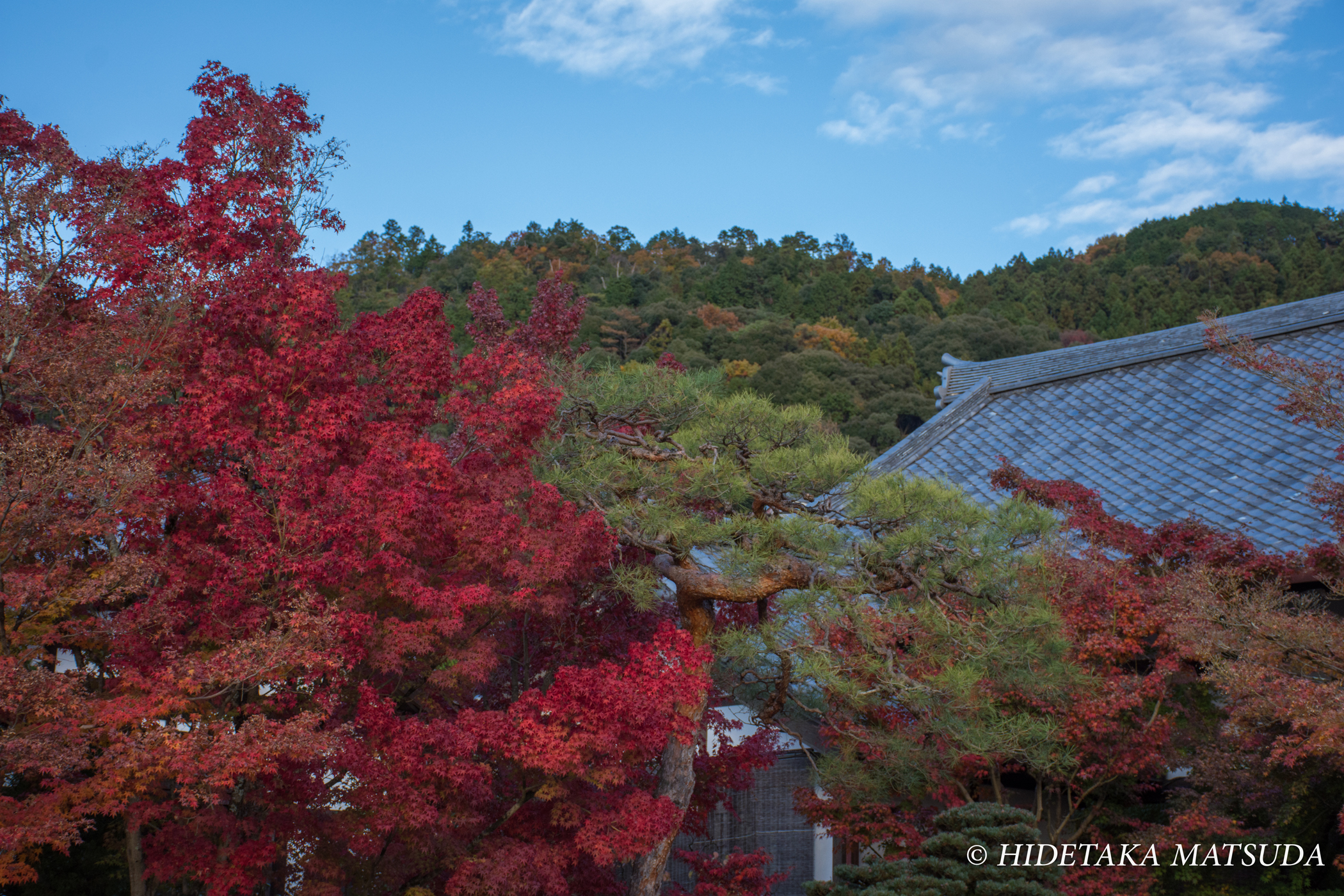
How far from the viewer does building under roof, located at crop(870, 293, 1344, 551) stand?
918 cm

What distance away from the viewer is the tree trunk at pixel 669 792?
677 cm

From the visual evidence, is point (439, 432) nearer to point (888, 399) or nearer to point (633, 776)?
point (633, 776)

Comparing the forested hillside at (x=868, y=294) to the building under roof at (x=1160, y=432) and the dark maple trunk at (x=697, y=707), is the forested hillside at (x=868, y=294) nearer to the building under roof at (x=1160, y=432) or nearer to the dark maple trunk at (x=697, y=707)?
the building under roof at (x=1160, y=432)

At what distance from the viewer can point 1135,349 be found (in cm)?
1285

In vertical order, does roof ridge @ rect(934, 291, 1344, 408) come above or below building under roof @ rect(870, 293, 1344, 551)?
above

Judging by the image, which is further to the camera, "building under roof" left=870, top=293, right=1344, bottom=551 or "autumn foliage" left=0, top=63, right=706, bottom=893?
"building under roof" left=870, top=293, right=1344, bottom=551

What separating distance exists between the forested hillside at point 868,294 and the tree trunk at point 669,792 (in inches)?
557

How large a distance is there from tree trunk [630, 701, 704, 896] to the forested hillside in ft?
46.4

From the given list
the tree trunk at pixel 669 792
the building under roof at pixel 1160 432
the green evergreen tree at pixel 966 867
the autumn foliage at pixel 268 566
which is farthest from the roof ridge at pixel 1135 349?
the autumn foliage at pixel 268 566

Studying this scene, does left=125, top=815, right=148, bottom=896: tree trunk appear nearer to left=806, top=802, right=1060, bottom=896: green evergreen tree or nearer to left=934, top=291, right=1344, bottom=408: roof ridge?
left=806, top=802, right=1060, bottom=896: green evergreen tree

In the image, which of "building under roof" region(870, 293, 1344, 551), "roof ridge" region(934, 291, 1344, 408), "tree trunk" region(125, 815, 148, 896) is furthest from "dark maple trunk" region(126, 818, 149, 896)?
"roof ridge" region(934, 291, 1344, 408)

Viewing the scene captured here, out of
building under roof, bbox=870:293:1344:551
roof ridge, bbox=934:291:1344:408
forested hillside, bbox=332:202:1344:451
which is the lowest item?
building under roof, bbox=870:293:1344:551

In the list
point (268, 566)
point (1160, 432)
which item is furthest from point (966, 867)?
point (1160, 432)

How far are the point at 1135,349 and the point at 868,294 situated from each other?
29646mm
